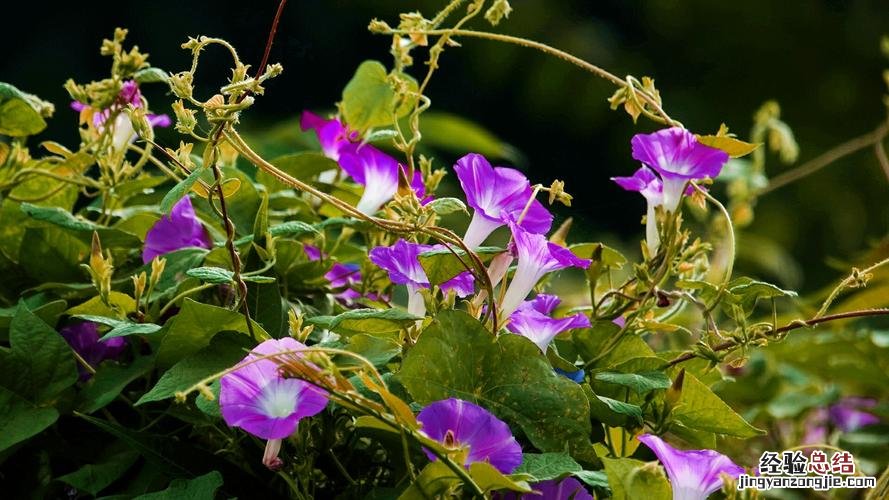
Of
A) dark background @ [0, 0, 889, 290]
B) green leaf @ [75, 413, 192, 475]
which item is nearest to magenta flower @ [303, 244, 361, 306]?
green leaf @ [75, 413, 192, 475]

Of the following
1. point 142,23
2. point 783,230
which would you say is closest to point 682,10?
point 783,230

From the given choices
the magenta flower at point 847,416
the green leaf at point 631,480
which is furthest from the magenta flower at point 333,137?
the magenta flower at point 847,416

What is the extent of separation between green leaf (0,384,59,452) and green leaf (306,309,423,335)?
0.41 feet

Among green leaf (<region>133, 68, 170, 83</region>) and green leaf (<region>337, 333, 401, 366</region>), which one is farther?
green leaf (<region>133, 68, 170, 83</region>)

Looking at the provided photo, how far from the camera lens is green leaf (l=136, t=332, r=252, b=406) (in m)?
0.45

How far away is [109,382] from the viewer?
51cm

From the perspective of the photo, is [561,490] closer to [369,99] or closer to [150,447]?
[150,447]

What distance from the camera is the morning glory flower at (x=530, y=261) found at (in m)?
0.49

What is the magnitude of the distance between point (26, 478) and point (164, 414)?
0.08 metres

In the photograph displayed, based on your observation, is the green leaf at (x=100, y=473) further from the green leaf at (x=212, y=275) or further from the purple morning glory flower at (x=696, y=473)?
the purple morning glory flower at (x=696, y=473)

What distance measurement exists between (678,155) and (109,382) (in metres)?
0.28

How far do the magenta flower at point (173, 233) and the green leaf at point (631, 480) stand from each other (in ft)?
0.91

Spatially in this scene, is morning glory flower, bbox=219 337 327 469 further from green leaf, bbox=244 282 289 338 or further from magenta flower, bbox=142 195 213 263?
magenta flower, bbox=142 195 213 263

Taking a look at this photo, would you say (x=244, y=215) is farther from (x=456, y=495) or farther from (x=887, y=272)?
(x=887, y=272)
